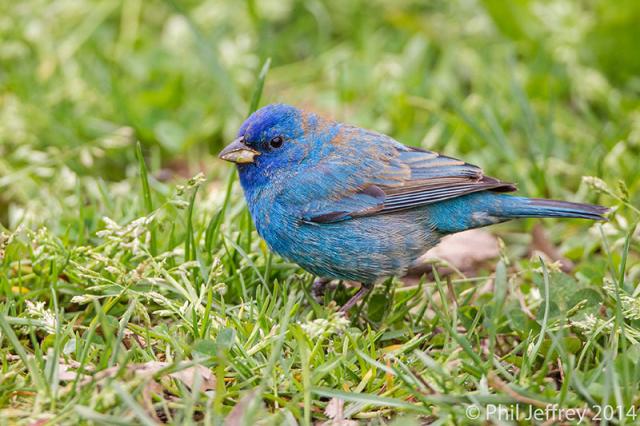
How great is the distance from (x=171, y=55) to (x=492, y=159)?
2512mm

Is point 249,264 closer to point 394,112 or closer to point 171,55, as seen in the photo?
point 394,112

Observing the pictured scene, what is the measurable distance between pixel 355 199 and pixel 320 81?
257 centimetres

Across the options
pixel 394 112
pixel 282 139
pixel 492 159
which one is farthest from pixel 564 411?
pixel 394 112

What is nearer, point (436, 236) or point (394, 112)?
point (436, 236)

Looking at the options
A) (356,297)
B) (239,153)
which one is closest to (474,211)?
(356,297)

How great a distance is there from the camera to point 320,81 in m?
6.45

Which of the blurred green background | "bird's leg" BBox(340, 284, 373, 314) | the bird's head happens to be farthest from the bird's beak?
the blurred green background

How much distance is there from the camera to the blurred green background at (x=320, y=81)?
532 centimetres

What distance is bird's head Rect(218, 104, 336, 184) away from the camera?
418 centimetres

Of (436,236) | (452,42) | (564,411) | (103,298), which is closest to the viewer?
(564,411)

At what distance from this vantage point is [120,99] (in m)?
5.60

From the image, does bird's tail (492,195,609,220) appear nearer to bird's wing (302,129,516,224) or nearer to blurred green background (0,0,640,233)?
bird's wing (302,129,516,224)

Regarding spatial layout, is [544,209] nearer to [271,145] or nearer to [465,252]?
[465,252]

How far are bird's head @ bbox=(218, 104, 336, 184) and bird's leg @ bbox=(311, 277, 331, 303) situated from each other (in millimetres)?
578
